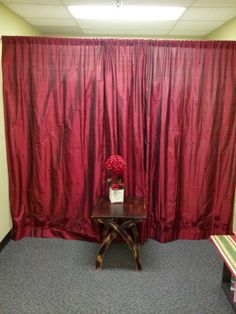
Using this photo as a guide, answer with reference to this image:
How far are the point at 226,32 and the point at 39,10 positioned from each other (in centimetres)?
210

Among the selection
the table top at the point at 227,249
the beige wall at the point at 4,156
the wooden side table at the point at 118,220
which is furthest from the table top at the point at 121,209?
the beige wall at the point at 4,156

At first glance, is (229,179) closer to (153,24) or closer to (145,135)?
(145,135)

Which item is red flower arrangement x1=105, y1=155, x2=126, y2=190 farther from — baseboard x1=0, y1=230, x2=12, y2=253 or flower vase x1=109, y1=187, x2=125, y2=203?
baseboard x1=0, y1=230, x2=12, y2=253

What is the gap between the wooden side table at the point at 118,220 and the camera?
88.4 inches

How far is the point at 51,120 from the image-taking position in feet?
8.46

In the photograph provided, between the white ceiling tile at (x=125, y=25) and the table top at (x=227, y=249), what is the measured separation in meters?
Result: 2.46

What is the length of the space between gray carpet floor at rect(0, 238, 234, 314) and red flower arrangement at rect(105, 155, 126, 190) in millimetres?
709

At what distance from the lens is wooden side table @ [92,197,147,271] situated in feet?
7.37

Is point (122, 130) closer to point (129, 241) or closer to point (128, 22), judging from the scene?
point (129, 241)

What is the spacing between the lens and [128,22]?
3.04 m

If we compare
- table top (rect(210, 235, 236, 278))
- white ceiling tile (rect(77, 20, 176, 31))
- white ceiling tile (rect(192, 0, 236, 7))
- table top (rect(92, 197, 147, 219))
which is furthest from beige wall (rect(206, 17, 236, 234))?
table top (rect(92, 197, 147, 219))

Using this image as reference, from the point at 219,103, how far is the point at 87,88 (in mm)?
1331

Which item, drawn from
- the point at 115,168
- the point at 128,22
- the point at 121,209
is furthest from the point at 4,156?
the point at 128,22

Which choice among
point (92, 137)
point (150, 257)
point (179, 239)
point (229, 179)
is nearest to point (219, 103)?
point (229, 179)
